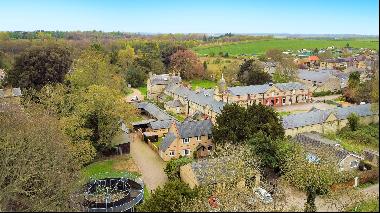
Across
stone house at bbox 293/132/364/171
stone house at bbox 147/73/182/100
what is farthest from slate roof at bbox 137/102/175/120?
stone house at bbox 293/132/364/171

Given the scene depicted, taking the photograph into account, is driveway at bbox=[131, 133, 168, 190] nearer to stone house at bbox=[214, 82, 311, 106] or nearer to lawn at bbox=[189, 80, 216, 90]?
stone house at bbox=[214, 82, 311, 106]

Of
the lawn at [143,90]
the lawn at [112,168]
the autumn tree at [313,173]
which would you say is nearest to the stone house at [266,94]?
the lawn at [143,90]

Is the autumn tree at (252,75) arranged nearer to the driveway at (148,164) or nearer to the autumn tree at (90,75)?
the autumn tree at (90,75)

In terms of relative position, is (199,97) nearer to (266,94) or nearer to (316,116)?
(266,94)

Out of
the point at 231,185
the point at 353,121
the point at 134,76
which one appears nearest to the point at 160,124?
the point at 231,185

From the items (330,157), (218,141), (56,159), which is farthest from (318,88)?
(56,159)

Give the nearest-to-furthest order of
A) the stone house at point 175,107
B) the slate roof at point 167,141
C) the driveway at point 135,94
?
1. the slate roof at point 167,141
2. the stone house at point 175,107
3. the driveway at point 135,94
